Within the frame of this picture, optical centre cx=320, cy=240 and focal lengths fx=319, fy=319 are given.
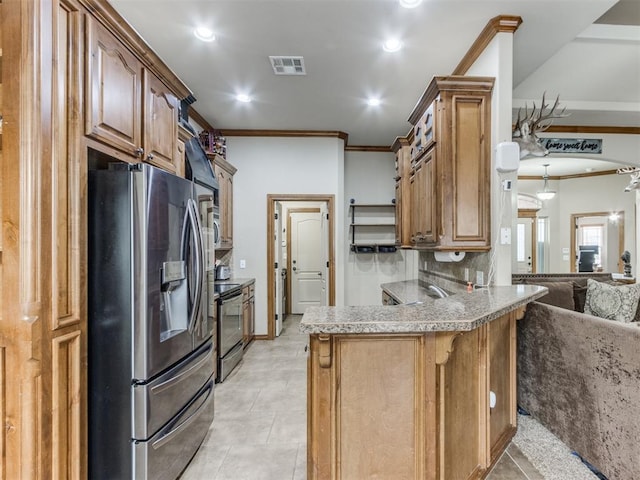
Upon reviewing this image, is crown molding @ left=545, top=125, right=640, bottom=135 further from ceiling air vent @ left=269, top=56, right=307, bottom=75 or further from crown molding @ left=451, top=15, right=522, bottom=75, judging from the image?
ceiling air vent @ left=269, top=56, right=307, bottom=75

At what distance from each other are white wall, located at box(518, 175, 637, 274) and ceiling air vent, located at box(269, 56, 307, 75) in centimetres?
710

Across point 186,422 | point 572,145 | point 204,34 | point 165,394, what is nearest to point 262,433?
point 186,422

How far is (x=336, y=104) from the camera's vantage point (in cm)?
396

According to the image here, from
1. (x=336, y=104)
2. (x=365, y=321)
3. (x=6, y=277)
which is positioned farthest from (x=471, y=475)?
(x=336, y=104)

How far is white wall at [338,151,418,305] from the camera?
550cm

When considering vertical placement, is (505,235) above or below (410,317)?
above

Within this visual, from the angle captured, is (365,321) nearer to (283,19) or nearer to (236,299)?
(283,19)

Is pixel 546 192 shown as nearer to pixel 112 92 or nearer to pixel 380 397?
pixel 380 397

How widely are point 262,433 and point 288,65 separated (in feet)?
10.7

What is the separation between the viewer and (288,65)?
310 centimetres

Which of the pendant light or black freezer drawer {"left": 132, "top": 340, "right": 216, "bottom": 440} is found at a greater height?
the pendant light

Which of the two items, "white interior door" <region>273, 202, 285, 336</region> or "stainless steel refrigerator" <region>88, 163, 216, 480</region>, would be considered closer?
"stainless steel refrigerator" <region>88, 163, 216, 480</region>

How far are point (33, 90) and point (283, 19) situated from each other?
185cm

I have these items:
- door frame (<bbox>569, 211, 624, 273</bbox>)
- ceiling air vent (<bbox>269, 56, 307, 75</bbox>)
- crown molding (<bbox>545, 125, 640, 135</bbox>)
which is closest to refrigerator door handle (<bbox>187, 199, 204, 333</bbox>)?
ceiling air vent (<bbox>269, 56, 307, 75</bbox>)
